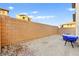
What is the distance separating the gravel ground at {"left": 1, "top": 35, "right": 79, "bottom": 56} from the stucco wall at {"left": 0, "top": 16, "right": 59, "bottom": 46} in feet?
0.20

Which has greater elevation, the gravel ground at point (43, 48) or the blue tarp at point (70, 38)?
the blue tarp at point (70, 38)

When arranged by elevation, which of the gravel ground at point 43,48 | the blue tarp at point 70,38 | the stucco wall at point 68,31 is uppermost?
the stucco wall at point 68,31

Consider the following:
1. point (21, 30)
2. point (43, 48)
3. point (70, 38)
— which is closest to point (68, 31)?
point (70, 38)

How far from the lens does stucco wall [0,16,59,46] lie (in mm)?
2268

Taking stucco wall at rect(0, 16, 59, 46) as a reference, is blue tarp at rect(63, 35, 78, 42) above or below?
below

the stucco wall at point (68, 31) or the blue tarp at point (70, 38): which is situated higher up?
the stucco wall at point (68, 31)

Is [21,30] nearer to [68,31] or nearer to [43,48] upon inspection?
[43,48]

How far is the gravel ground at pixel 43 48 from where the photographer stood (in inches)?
88.0

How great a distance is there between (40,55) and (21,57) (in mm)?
226

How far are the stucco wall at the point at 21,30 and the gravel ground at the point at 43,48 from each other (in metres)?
0.06

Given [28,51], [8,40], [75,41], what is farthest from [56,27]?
[8,40]

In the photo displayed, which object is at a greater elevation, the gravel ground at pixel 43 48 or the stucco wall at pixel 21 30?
the stucco wall at pixel 21 30

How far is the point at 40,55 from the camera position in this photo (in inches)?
88.9

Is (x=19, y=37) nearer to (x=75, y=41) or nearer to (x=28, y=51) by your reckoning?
(x=28, y=51)
